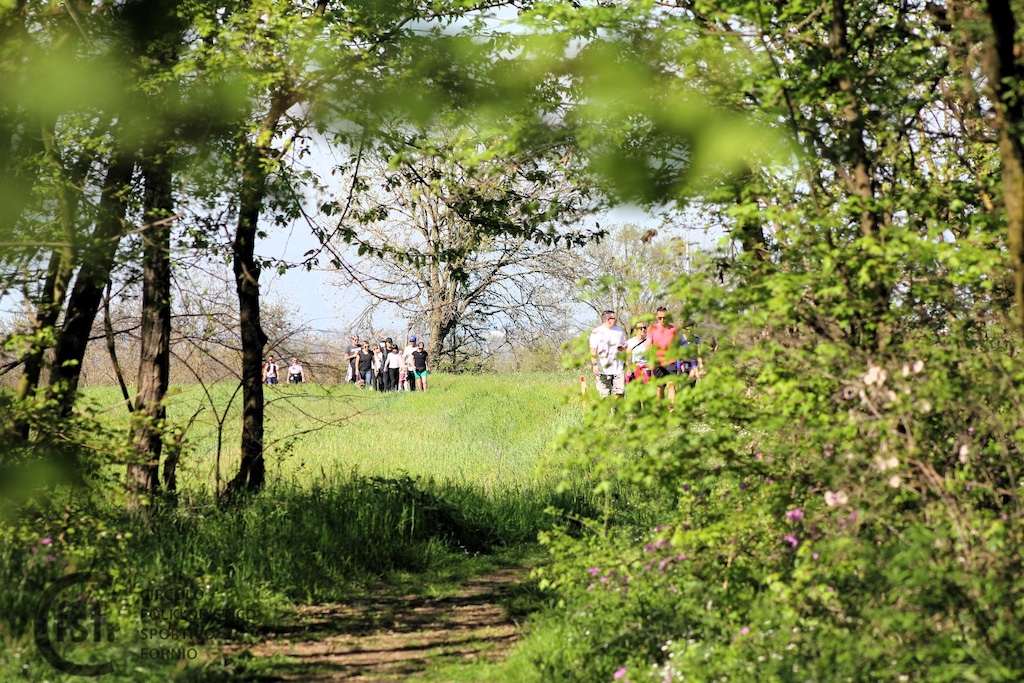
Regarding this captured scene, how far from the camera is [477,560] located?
28.8 ft

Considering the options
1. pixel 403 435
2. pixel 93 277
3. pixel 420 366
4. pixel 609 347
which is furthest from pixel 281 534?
pixel 420 366

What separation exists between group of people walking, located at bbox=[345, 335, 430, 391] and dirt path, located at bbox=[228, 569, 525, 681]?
18904 millimetres

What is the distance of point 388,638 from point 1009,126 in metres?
4.55

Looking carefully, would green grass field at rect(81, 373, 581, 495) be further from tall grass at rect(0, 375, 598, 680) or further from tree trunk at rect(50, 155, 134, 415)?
tree trunk at rect(50, 155, 134, 415)

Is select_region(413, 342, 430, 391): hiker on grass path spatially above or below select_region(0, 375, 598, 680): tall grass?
above

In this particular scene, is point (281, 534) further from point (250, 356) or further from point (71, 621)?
point (71, 621)

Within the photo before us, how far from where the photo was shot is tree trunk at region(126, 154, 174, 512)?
7738mm

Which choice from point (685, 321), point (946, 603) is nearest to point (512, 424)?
point (685, 321)

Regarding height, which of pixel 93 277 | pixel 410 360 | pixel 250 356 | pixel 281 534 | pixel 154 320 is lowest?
pixel 281 534

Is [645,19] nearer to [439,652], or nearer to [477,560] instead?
[439,652]

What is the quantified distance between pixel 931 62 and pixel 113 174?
20.6 ft

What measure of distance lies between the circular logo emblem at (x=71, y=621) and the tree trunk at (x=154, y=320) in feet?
5.93

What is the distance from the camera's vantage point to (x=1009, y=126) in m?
3.80

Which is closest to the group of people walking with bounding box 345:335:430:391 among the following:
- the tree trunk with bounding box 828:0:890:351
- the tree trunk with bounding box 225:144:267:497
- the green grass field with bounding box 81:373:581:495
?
the green grass field with bounding box 81:373:581:495
